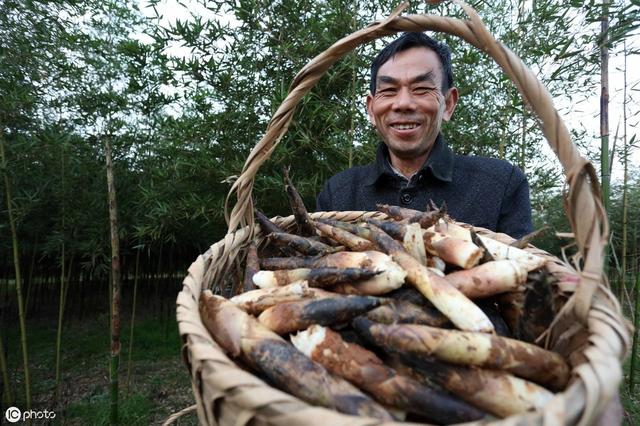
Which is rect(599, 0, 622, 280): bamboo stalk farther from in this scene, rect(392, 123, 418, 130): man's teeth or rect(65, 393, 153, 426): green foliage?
rect(65, 393, 153, 426): green foliage

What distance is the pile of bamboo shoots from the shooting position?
0.51 m

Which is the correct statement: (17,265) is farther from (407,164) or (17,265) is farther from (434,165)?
(434,165)

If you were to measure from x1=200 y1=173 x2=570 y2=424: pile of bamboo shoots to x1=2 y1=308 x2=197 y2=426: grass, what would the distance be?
2.84m

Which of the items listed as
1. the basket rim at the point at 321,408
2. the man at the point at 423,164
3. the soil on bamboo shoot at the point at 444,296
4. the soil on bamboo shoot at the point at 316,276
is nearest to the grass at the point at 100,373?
the man at the point at 423,164

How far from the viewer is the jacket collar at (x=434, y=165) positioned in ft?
5.27

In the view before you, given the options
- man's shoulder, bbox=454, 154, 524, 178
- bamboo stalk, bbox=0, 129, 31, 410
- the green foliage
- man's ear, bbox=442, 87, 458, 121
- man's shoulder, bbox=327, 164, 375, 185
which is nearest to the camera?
man's ear, bbox=442, 87, 458, 121

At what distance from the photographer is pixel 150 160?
10.8 ft

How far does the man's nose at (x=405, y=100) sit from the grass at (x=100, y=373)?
2.90 metres

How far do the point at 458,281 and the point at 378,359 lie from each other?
0.78 feet

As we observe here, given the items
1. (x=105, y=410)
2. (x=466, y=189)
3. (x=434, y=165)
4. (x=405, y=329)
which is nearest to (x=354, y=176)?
(x=434, y=165)

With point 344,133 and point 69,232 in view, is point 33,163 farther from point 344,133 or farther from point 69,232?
point 344,133

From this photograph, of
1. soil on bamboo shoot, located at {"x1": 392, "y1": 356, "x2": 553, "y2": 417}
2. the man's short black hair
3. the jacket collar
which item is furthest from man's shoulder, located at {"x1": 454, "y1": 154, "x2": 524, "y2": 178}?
soil on bamboo shoot, located at {"x1": 392, "y1": 356, "x2": 553, "y2": 417}

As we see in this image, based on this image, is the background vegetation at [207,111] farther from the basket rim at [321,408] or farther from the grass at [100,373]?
the basket rim at [321,408]

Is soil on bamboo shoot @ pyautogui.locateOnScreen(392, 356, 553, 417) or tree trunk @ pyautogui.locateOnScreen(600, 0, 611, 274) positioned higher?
tree trunk @ pyautogui.locateOnScreen(600, 0, 611, 274)
